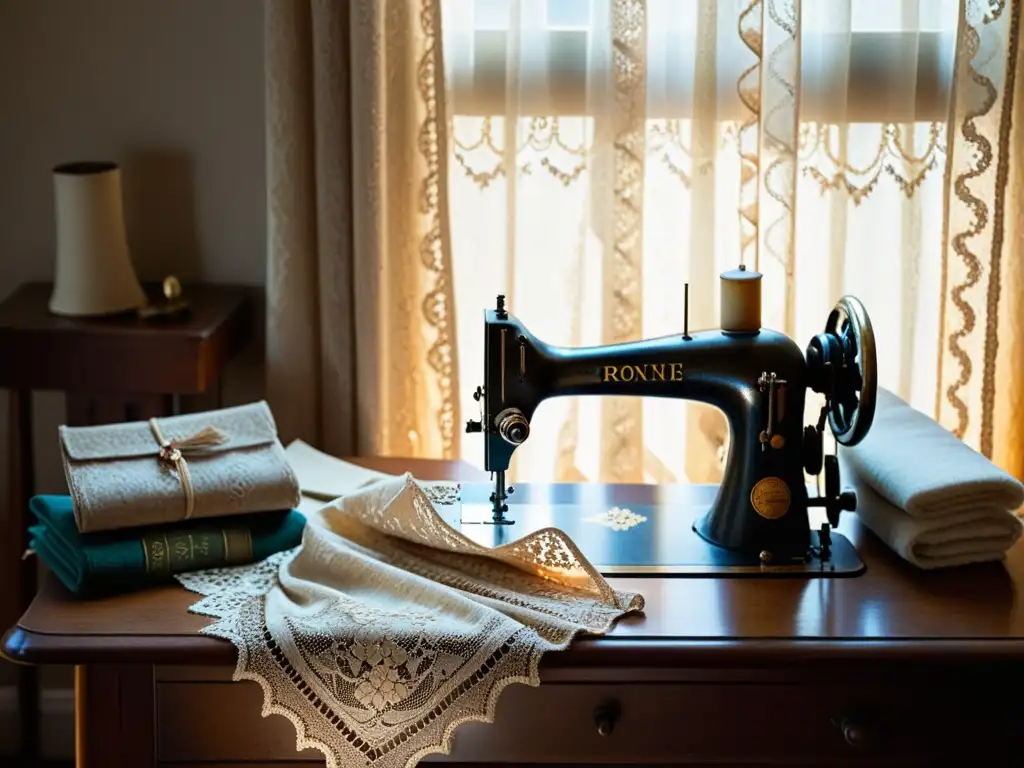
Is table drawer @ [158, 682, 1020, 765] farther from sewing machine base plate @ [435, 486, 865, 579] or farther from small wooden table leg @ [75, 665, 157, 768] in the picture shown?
sewing machine base plate @ [435, 486, 865, 579]

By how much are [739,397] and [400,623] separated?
475 millimetres

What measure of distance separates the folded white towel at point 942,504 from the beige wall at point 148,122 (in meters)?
1.12

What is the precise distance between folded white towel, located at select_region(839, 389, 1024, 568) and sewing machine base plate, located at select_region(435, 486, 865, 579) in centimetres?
7

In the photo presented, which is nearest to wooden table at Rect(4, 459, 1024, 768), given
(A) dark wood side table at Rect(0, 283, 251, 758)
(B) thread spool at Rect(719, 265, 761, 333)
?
(B) thread spool at Rect(719, 265, 761, 333)

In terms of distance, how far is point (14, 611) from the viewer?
2.51 meters

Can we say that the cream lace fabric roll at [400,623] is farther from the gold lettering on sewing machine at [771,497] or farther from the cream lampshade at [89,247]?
the cream lampshade at [89,247]

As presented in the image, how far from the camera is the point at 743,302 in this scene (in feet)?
5.54

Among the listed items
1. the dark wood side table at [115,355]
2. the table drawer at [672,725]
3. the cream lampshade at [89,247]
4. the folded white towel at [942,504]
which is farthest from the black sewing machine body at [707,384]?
the cream lampshade at [89,247]

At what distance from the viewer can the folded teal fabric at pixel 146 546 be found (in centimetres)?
160

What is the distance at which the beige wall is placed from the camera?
2.29 m

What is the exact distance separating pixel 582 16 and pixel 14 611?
140 cm

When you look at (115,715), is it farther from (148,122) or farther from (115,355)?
(148,122)

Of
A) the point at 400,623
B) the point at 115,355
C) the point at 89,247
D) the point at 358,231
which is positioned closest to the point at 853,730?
the point at 400,623

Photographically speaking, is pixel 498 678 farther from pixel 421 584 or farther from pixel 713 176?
pixel 713 176
